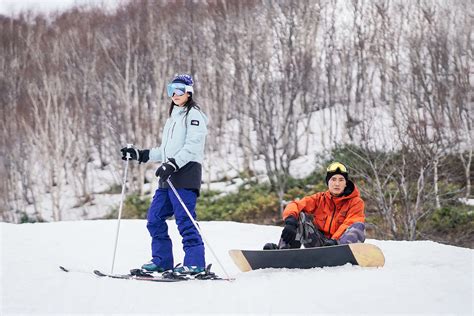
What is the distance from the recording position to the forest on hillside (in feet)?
59.1

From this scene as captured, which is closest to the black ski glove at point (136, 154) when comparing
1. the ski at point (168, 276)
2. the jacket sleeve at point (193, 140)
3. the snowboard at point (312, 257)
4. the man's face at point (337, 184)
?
the jacket sleeve at point (193, 140)

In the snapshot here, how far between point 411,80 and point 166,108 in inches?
349

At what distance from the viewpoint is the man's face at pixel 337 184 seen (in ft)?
16.9

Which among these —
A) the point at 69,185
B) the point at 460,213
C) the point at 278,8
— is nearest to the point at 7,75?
the point at 69,185

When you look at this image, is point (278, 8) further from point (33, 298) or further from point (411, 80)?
point (33, 298)

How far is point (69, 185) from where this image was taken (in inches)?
1083

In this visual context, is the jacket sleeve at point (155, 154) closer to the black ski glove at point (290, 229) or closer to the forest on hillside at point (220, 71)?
the black ski glove at point (290, 229)

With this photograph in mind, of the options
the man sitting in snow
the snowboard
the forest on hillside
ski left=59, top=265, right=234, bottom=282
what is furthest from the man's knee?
the forest on hillside

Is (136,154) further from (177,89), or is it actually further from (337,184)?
(337,184)

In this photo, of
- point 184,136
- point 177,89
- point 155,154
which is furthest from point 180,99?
point 155,154

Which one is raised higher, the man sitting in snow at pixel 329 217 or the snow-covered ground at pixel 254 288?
the man sitting in snow at pixel 329 217

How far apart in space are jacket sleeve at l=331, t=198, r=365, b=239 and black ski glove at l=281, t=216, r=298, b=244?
15.5 inches

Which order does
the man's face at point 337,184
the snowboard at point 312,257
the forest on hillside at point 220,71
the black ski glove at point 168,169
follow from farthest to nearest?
the forest on hillside at point 220,71
the man's face at point 337,184
the black ski glove at point 168,169
the snowboard at point 312,257

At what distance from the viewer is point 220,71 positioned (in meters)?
21.5
